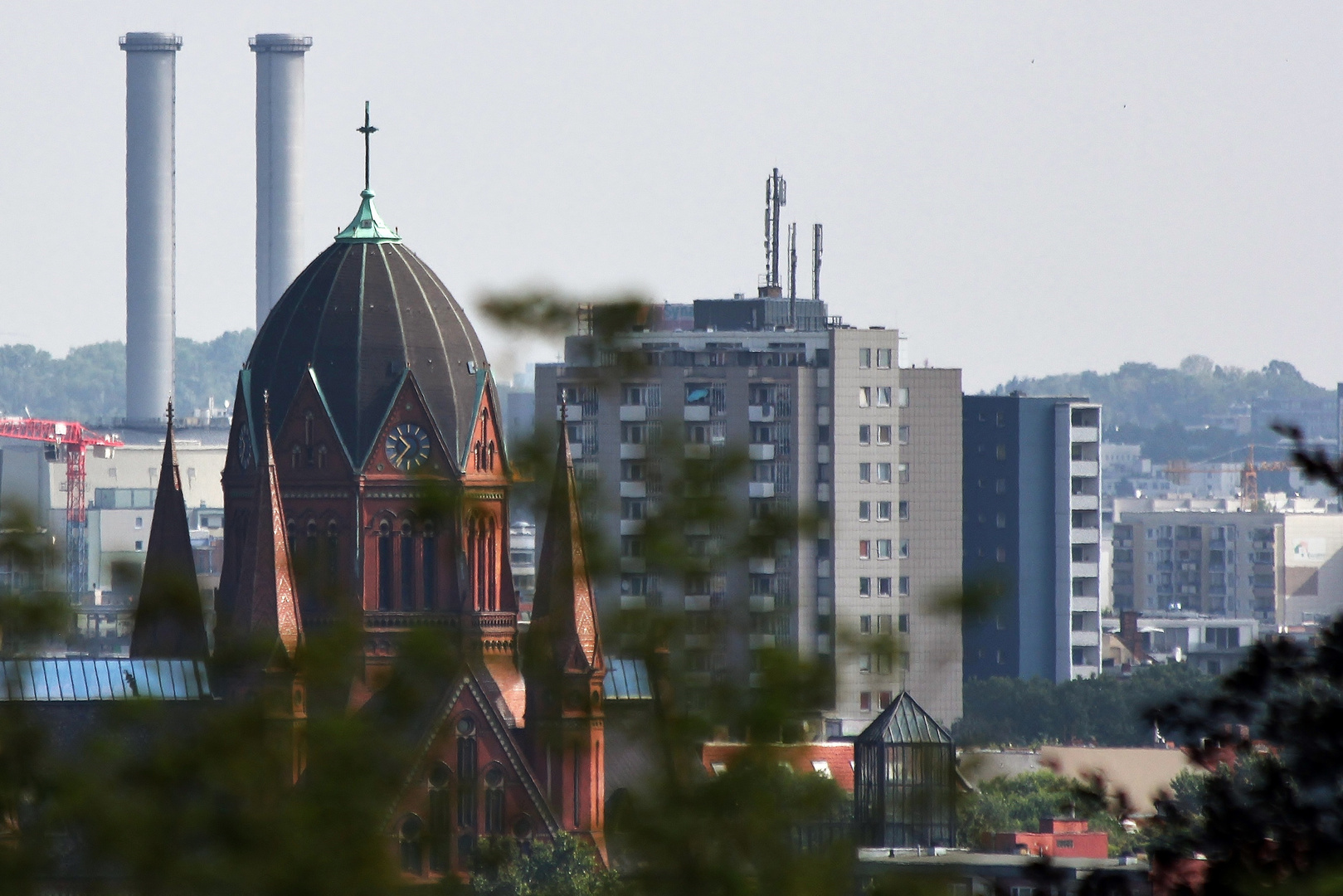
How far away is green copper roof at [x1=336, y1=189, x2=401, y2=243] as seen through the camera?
78.0 metres

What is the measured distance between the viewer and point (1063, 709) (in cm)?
14312

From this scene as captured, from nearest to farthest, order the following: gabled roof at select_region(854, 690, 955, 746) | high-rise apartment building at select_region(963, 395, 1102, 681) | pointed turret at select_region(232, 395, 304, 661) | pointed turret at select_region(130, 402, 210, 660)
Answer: pointed turret at select_region(232, 395, 304, 661), pointed turret at select_region(130, 402, 210, 660), gabled roof at select_region(854, 690, 955, 746), high-rise apartment building at select_region(963, 395, 1102, 681)

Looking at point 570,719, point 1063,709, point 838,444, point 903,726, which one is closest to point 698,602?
point 570,719

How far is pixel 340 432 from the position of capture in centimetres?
7669

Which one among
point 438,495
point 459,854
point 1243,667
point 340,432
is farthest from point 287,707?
point 340,432

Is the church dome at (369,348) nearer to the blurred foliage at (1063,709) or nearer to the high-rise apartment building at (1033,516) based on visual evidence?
the blurred foliage at (1063,709)

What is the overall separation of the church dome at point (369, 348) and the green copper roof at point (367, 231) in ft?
1.53

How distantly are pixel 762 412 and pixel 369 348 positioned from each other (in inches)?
2666

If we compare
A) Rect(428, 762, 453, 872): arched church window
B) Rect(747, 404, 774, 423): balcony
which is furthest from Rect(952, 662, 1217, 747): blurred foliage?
Rect(428, 762, 453, 872): arched church window

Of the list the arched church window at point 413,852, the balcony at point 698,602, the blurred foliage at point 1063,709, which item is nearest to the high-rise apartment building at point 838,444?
the blurred foliage at point 1063,709

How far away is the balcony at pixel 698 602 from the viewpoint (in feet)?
51.8

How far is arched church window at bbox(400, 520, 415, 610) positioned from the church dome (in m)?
2.12

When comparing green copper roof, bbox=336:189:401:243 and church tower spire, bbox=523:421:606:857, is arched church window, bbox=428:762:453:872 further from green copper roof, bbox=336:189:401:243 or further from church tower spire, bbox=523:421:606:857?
green copper roof, bbox=336:189:401:243

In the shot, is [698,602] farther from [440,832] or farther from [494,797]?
[494,797]
